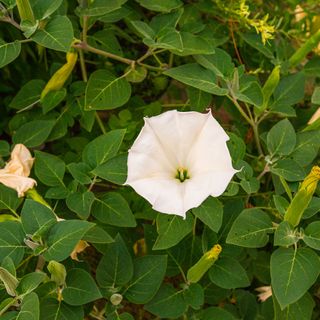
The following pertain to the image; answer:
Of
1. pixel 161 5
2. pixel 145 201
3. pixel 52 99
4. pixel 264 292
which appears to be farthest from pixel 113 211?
pixel 264 292

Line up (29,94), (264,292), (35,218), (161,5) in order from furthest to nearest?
(264,292), (29,94), (161,5), (35,218)

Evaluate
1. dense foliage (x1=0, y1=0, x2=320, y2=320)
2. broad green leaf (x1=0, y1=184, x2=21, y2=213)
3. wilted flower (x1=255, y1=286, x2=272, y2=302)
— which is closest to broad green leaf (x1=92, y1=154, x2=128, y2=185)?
dense foliage (x1=0, y1=0, x2=320, y2=320)

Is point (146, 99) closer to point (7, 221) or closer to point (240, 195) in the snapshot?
point (240, 195)

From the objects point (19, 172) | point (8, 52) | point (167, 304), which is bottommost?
point (167, 304)

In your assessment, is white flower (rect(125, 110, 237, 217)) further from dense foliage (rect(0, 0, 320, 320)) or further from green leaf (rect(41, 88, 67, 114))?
green leaf (rect(41, 88, 67, 114))

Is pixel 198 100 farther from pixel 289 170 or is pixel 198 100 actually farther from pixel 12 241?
pixel 12 241

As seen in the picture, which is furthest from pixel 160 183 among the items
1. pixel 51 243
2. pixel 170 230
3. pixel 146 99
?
pixel 146 99

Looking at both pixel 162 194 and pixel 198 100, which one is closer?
pixel 162 194
